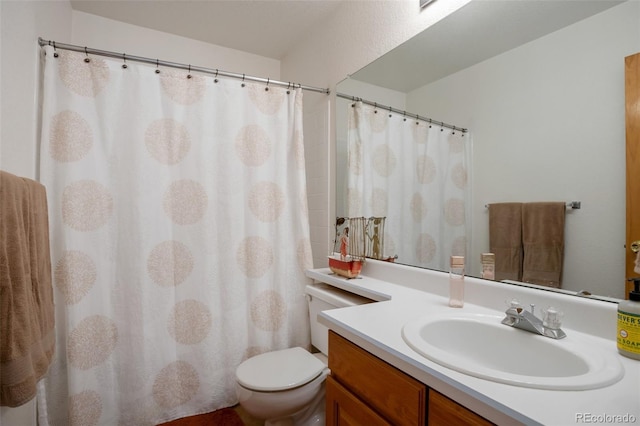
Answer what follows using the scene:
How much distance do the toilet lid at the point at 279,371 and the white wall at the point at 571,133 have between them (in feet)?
3.03

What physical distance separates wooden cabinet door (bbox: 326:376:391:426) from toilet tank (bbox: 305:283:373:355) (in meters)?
0.45

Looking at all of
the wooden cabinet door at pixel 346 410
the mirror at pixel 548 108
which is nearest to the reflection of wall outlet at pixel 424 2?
the mirror at pixel 548 108

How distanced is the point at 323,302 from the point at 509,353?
937 millimetres

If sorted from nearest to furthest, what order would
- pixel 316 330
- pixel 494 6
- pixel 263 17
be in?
pixel 494 6 → pixel 316 330 → pixel 263 17

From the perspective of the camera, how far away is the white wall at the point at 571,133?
0.84 metres

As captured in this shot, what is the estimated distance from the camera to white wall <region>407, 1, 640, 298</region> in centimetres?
84

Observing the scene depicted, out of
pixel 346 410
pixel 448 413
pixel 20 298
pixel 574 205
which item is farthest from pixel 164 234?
pixel 574 205

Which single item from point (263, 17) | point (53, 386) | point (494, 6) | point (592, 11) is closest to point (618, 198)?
point (592, 11)

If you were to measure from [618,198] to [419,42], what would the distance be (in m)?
1.00

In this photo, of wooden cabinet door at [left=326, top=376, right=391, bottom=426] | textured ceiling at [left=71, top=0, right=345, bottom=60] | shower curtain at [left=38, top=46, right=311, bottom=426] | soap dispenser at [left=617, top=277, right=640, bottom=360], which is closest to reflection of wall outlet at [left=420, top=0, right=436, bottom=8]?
textured ceiling at [left=71, top=0, right=345, bottom=60]

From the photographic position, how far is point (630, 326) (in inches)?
27.5

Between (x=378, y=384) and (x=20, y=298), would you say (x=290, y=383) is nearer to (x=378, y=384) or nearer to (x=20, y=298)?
(x=378, y=384)

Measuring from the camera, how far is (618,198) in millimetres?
830

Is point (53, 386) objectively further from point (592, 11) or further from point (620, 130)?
point (592, 11)
